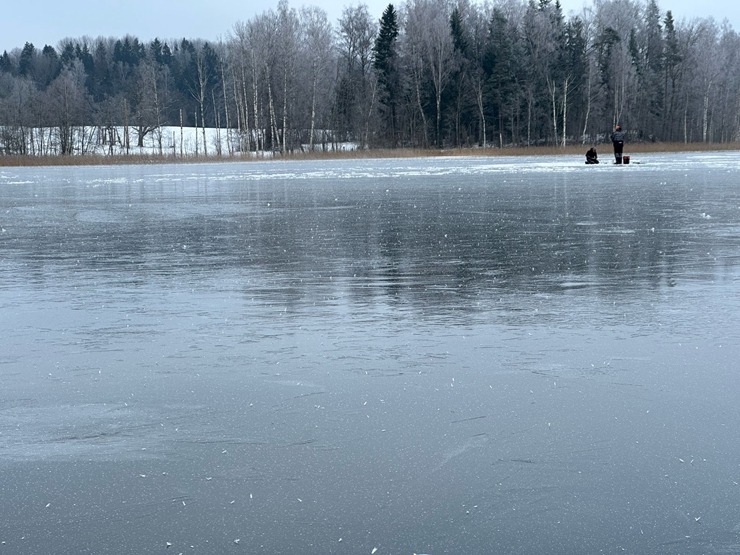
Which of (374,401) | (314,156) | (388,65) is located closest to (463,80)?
(388,65)

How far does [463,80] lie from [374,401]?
7534 cm

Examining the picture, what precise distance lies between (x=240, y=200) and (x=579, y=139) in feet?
206

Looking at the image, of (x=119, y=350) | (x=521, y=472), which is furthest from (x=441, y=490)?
(x=119, y=350)

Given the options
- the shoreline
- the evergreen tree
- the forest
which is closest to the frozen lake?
the shoreline

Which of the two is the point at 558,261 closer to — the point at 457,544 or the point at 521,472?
the point at 521,472

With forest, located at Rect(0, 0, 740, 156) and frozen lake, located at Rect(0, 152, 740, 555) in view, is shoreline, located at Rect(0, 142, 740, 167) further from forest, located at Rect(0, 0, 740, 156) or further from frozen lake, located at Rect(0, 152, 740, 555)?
frozen lake, located at Rect(0, 152, 740, 555)

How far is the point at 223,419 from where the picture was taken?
13.8 ft

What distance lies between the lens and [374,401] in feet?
14.5

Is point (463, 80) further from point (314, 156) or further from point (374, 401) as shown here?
point (374, 401)

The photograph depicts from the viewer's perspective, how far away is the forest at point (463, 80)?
237 feet

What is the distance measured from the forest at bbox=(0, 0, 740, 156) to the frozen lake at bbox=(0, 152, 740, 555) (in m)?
59.6

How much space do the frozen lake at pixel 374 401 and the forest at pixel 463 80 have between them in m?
59.6

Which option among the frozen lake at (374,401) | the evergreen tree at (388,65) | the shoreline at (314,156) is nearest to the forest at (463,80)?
the evergreen tree at (388,65)

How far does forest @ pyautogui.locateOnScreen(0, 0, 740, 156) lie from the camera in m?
72.4
